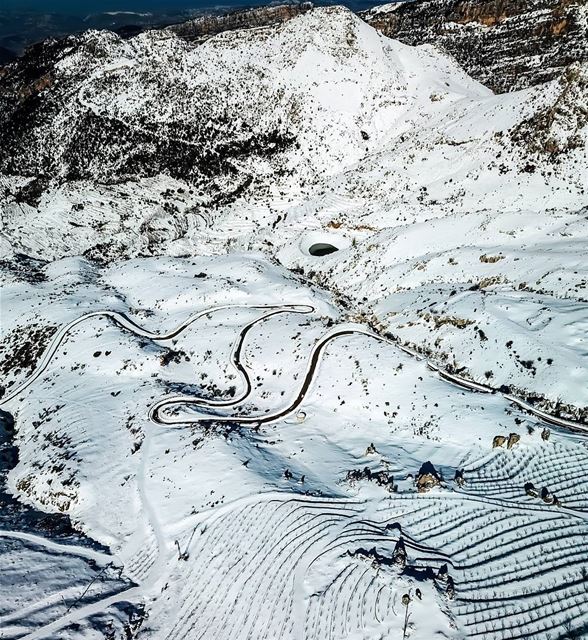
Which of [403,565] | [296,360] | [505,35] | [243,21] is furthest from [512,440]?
[243,21]

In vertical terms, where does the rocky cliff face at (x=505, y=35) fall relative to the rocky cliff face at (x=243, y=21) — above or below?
below

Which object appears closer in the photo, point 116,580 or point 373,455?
point 116,580

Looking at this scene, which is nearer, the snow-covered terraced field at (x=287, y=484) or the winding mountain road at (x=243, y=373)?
the snow-covered terraced field at (x=287, y=484)

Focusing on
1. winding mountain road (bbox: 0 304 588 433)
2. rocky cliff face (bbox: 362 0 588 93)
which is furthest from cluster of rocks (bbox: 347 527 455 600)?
rocky cliff face (bbox: 362 0 588 93)

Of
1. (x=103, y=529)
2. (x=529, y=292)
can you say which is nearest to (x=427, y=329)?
(x=529, y=292)

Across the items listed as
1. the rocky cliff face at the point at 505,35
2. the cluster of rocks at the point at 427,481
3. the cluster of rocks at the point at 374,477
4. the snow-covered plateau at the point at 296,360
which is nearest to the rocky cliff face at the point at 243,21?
the rocky cliff face at the point at 505,35

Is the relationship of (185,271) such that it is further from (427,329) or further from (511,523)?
(511,523)

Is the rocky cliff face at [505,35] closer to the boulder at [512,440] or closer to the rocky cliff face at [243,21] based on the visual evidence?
the rocky cliff face at [243,21]
